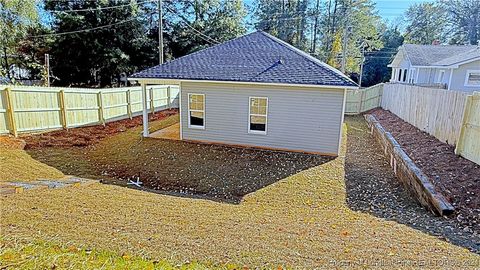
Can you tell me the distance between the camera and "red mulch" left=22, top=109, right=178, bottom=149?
10.6m

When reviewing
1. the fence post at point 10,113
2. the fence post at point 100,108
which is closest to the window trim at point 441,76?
the fence post at point 100,108

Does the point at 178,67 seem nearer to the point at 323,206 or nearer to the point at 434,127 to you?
the point at 323,206

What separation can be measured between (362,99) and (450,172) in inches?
617

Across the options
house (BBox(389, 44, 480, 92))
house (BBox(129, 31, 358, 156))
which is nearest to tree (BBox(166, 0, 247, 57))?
house (BBox(389, 44, 480, 92))

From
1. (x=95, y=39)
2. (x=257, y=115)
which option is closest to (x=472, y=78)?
(x=257, y=115)

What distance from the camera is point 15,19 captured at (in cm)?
2625

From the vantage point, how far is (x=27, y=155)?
29.9 feet

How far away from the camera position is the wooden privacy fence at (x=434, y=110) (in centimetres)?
830

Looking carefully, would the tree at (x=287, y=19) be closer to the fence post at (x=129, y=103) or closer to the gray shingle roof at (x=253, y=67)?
the fence post at (x=129, y=103)

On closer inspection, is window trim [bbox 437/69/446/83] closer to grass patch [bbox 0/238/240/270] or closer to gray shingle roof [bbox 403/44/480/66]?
gray shingle roof [bbox 403/44/480/66]

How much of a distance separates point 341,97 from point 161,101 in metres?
13.4

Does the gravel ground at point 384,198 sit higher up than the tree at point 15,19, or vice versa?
the tree at point 15,19

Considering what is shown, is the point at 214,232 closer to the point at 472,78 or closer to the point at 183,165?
the point at 183,165

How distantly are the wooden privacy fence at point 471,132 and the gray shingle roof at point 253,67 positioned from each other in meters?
3.02
